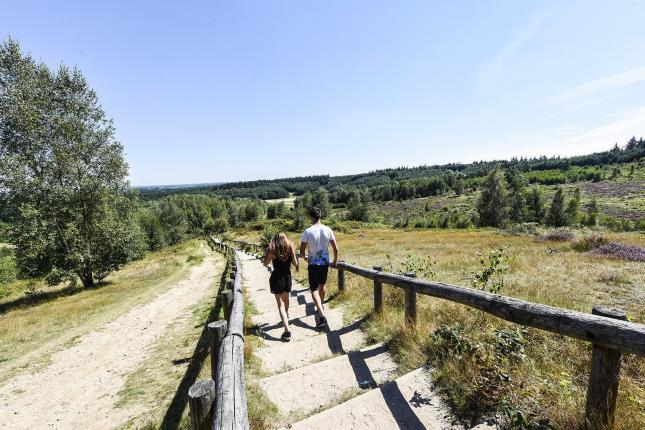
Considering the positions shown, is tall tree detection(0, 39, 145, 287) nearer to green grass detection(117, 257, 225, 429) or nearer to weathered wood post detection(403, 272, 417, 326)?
green grass detection(117, 257, 225, 429)

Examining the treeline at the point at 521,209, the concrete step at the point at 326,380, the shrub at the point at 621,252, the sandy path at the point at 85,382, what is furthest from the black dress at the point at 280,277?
the treeline at the point at 521,209

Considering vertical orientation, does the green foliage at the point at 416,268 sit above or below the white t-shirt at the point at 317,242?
below

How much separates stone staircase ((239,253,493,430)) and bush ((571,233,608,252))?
16.0 meters

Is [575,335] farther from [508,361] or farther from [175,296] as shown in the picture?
[175,296]

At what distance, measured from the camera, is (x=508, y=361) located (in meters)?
3.79

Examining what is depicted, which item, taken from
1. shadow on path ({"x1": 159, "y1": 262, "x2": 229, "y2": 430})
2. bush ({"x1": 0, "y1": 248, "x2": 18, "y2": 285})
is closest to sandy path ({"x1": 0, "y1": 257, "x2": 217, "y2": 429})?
shadow on path ({"x1": 159, "y1": 262, "x2": 229, "y2": 430})

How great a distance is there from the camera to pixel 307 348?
5.63 meters

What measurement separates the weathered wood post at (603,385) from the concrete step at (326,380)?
7.35 ft

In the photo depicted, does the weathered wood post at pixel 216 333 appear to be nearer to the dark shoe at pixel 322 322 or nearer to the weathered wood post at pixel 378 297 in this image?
the dark shoe at pixel 322 322

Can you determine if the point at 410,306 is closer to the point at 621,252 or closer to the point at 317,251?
the point at 317,251

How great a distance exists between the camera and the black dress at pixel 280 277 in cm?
645

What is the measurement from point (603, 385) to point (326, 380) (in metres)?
3.07

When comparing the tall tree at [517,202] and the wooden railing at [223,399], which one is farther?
the tall tree at [517,202]

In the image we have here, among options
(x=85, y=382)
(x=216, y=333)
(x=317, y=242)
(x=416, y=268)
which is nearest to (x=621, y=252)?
(x=416, y=268)
